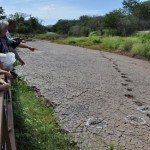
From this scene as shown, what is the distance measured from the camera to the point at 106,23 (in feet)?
102

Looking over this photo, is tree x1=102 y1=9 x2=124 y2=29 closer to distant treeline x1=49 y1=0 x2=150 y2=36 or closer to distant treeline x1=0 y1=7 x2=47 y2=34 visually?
distant treeline x1=49 y1=0 x2=150 y2=36

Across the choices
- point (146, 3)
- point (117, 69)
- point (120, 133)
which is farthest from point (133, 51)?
point (146, 3)

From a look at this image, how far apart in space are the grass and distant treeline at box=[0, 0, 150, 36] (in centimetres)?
2327

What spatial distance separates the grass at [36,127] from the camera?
422 cm

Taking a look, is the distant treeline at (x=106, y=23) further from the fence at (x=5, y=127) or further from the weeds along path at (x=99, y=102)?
the fence at (x=5, y=127)

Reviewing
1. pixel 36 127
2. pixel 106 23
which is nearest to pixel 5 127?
pixel 36 127

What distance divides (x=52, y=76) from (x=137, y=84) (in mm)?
2029

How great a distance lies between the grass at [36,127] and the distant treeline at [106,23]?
23268 millimetres

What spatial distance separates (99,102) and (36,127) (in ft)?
6.29

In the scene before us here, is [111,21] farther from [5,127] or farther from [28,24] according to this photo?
[5,127]

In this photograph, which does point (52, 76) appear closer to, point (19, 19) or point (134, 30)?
point (134, 30)

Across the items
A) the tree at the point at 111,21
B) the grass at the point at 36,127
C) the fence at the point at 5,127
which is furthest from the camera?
the tree at the point at 111,21

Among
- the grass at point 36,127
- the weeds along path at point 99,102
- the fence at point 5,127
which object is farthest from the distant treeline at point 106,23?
the fence at point 5,127

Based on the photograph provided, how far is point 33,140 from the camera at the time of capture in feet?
14.0
